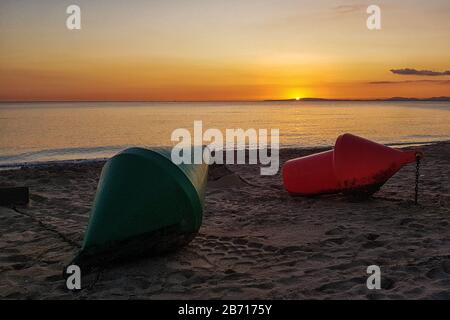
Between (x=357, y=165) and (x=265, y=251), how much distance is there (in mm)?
2507

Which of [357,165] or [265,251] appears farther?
[357,165]

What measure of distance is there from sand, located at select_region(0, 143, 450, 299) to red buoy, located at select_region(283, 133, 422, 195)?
0.29 m

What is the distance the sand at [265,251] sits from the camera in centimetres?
367

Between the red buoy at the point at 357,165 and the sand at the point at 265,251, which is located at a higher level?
the red buoy at the point at 357,165

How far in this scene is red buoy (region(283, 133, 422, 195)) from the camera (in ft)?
21.0

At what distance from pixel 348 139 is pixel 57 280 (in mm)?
4369

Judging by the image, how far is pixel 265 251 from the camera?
4.64 meters

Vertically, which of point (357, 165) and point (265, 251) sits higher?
point (357, 165)

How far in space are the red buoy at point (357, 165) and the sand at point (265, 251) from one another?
290mm

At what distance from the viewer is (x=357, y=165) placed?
21.2ft

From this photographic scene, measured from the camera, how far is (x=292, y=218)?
238 inches

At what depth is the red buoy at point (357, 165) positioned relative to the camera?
6387mm

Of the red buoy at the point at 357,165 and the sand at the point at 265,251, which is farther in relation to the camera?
the red buoy at the point at 357,165
